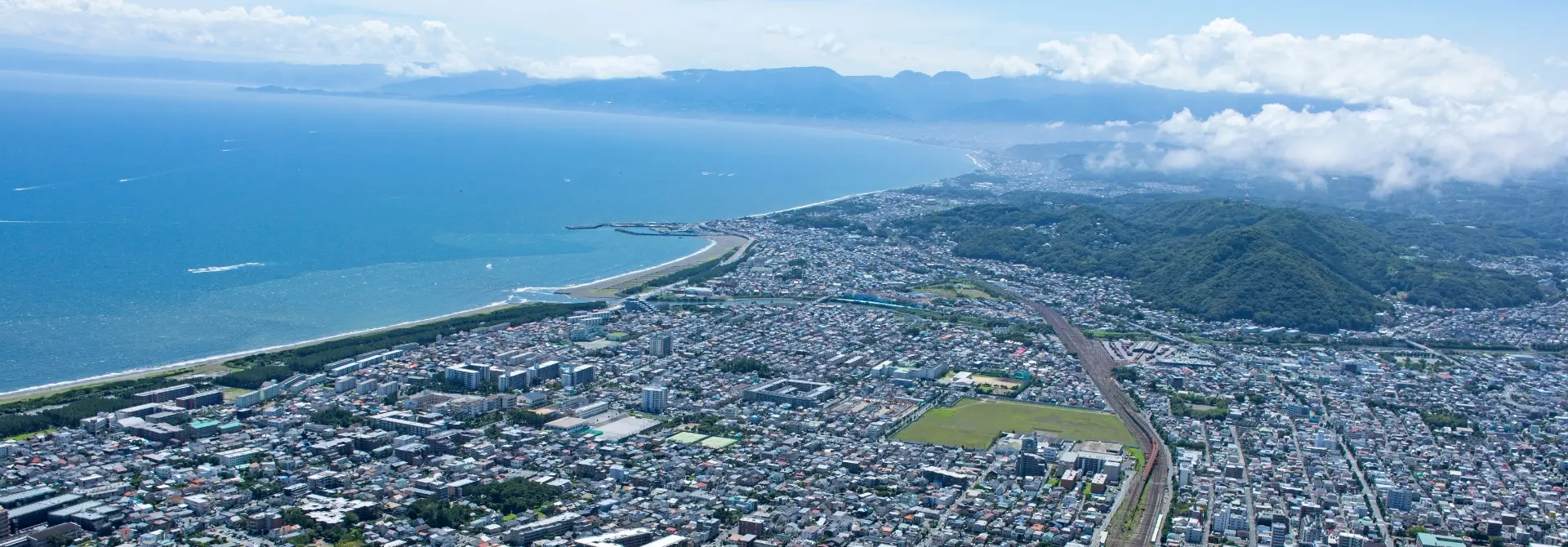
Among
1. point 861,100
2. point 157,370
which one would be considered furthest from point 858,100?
point 157,370

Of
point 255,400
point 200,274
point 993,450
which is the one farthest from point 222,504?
point 200,274

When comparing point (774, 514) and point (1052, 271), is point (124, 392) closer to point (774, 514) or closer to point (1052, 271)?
point (774, 514)

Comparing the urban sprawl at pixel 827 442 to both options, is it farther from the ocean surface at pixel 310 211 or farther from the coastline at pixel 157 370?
the ocean surface at pixel 310 211

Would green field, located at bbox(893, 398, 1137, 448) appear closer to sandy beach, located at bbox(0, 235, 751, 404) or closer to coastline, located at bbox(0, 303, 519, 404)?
sandy beach, located at bbox(0, 235, 751, 404)

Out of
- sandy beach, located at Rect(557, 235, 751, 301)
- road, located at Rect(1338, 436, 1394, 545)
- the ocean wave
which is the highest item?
the ocean wave

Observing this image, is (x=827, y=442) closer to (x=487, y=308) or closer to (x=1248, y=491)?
(x=1248, y=491)

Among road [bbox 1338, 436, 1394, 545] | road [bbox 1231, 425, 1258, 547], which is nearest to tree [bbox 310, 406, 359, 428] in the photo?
road [bbox 1231, 425, 1258, 547]

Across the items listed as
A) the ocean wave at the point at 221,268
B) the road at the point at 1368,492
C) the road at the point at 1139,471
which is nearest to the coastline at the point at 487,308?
the ocean wave at the point at 221,268
